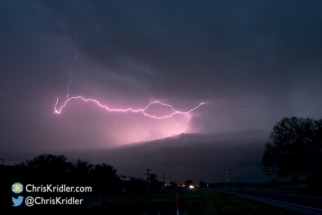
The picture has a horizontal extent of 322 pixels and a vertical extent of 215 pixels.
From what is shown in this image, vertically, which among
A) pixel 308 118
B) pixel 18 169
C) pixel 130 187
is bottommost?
pixel 130 187

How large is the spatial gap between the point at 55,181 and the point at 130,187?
52.1m

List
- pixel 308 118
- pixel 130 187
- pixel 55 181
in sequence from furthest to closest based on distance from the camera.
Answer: pixel 130 187 → pixel 308 118 → pixel 55 181

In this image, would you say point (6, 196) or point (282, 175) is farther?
point (282, 175)

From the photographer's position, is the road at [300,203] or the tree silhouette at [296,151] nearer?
the road at [300,203]

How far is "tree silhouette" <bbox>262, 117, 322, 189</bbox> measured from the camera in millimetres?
46844

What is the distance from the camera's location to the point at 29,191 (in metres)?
13.9

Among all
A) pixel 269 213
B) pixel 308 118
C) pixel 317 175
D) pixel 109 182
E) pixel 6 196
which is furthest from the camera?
pixel 109 182

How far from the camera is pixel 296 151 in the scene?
50562 mm

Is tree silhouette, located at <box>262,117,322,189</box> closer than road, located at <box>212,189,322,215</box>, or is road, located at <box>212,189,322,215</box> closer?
road, located at <box>212,189,322,215</box>

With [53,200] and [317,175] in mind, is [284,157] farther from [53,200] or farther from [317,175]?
[53,200]

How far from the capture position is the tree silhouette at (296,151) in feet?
154

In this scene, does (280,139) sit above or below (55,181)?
above

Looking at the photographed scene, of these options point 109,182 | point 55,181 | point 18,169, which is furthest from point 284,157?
point 18,169

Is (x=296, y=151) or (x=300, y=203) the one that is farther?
(x=296, y=151)
